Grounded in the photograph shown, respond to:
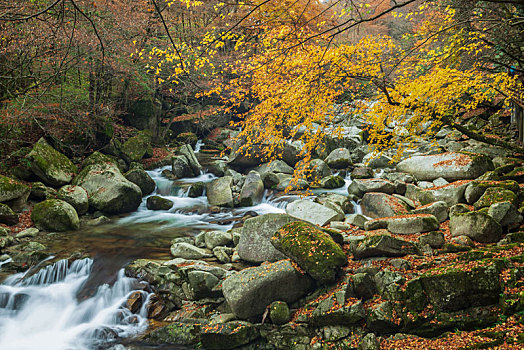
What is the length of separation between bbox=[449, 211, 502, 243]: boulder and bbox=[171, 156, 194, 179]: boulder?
37.0ft

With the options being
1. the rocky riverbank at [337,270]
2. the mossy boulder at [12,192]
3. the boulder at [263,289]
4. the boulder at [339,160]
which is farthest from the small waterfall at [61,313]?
the boulder at [339,160]

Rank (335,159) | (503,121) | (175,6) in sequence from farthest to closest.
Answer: (175,6)
(335,159)
(503,121)

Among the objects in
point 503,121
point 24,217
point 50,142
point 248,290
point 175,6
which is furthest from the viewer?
point 175,6

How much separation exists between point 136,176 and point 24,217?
13.3 ft

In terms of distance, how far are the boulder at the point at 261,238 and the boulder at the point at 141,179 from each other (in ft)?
23.1

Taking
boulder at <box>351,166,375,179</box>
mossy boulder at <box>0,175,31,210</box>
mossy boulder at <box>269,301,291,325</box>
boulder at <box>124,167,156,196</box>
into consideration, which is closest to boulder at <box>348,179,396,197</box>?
boulder at <box>351,166,375,179</box>

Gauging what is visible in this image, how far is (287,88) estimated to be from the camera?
17.6 ft

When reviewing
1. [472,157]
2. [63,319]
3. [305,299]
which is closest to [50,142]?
[63,319]

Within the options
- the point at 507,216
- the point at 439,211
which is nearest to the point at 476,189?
the point at 439,211

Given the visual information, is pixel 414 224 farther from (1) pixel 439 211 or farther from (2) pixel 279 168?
(2) pixel 279 168

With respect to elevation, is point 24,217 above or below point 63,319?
above

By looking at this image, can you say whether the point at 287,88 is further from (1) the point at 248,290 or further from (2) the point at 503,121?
(2) the point at 503,121

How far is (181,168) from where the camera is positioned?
1440 centimetres

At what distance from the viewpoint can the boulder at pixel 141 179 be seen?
12.0 metres
